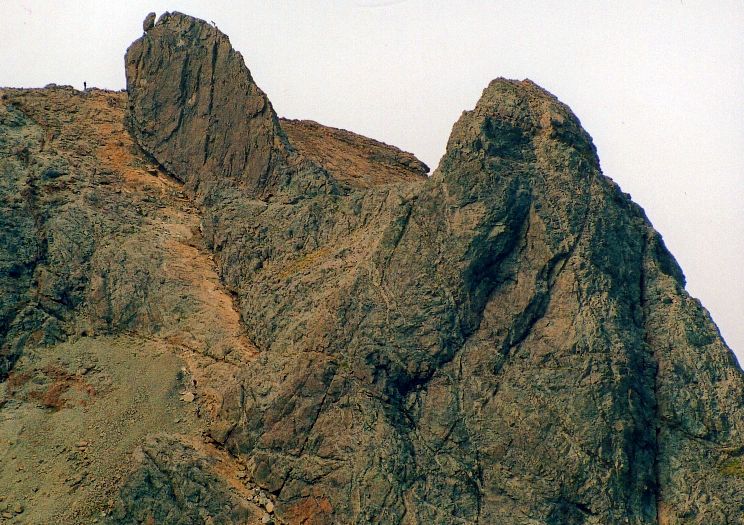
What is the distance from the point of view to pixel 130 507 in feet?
126

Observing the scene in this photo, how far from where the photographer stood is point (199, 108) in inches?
2016

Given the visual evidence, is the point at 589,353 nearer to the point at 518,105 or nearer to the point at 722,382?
the point at 722,382

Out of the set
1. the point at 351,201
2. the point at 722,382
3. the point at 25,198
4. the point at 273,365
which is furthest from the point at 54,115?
the point at 722,382

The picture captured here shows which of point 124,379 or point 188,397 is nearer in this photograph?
point 188,397

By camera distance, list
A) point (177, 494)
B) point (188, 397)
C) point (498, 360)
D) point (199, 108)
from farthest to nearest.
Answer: point (199, 108) → point (188, 397) → point (498, 360) → point (177, 494)

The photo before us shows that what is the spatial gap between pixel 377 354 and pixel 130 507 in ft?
30.7

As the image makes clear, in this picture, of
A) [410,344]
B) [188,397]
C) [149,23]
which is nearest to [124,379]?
[188,397]

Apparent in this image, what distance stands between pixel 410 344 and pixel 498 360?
2959 mm

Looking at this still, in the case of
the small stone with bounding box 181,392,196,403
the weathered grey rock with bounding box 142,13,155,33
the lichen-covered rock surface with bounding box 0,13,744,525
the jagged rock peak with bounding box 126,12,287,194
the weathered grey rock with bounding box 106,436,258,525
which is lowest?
the weathered grey rock with bounding box 106,436,258,525

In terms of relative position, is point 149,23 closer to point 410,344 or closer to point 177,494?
point 410,344

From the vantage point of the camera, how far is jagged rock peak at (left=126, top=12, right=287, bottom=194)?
49406 mm

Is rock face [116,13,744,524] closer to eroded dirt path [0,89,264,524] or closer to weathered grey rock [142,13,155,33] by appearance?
eroded dirt path [0,89,264,524]

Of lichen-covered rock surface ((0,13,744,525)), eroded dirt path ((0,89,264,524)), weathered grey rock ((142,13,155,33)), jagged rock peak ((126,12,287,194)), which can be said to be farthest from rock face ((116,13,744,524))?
weathered grey rock ((142,13,155,33))

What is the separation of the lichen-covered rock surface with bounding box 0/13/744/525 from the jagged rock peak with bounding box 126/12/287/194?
182cm
